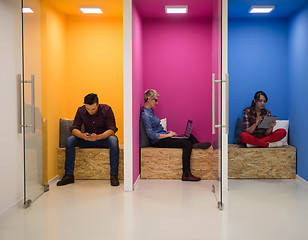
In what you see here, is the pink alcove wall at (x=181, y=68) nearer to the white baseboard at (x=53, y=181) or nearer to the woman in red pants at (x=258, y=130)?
the woman in red pants at (x=258, y=130)

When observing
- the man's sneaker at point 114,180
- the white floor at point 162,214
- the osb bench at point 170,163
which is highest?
the osb bench at point 170,163

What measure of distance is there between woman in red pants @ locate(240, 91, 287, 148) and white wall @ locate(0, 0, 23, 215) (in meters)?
3.04

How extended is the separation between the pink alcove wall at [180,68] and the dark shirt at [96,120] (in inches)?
36.4

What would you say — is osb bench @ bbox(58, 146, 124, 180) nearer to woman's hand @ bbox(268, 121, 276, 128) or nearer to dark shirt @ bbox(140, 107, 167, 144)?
dark shirt @ bbox(140, 107, 167, 144)

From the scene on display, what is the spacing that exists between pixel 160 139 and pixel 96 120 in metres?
0.94

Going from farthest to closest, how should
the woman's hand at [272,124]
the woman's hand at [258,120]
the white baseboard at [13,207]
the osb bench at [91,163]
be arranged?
the woman's hand at [258,120] → the woman's hand at [272,124] → the osb bench at [91,163] → the white baseboard at [13,207]

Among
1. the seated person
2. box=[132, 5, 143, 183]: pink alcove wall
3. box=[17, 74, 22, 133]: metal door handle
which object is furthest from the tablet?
box=[17, 74, 22, 133]: metal door handle

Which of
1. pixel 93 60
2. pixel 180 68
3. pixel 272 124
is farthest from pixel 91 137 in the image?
pixel 272 124

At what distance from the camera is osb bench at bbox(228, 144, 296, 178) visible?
16.7 feet

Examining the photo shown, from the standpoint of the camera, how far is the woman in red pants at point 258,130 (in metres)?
5.19

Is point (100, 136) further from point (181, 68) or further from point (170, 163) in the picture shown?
point (181, 68)

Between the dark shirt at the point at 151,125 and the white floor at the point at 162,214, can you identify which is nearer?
the white floor at the point at 162,214

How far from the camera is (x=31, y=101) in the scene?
394 cm

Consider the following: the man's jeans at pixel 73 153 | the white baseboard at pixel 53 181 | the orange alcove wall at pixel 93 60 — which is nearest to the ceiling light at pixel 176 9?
the orange alcove wall at pixel 93 60
